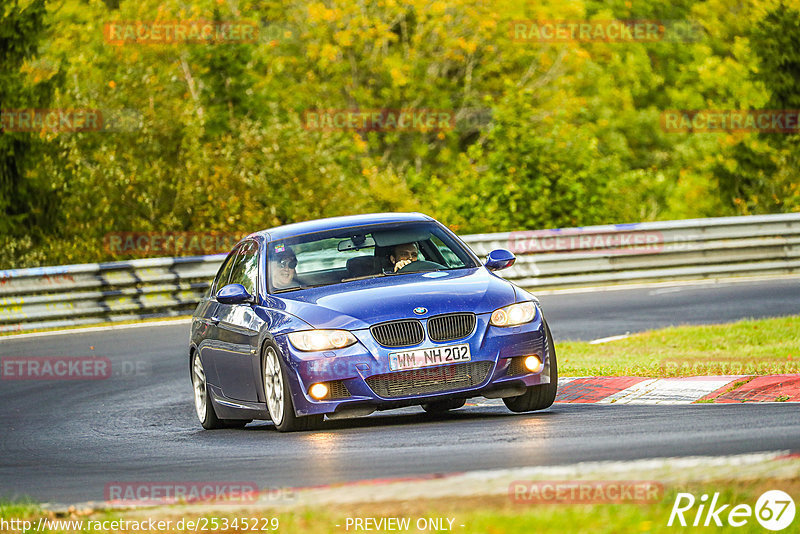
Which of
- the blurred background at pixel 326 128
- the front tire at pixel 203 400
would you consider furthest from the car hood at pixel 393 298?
the blurred background at pixel 326 128

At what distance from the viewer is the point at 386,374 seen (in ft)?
31.9

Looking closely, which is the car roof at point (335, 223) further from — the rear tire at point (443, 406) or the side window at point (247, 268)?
the rear tire at point (443, 406)

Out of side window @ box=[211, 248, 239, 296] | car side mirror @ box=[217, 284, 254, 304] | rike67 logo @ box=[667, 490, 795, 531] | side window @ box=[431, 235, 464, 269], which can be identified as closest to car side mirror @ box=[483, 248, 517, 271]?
side window @ box=[431, 235, 464, 269]

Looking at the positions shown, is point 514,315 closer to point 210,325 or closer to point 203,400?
point 210,325

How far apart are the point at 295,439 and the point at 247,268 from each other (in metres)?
2.32

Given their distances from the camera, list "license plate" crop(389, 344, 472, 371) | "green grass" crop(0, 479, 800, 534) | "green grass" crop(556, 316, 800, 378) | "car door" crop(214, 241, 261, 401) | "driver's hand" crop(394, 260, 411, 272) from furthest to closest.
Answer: "green grass" crop(556, 316, 800, 378), "driver's hand" crop(394, 260, 411, 272), "car door" crop(214, 241, 261, 401), "license plate" crop(389, 344, 472, 371), "green grass" crop(0, 479, 800, 534)

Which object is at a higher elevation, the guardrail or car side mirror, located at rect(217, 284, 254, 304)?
car side mirror, located at rect(217, 284, 254, 304)

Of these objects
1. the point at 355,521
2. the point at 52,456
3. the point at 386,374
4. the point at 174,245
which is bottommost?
the point at 174,245

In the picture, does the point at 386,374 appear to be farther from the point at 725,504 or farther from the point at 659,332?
the point at 659,332

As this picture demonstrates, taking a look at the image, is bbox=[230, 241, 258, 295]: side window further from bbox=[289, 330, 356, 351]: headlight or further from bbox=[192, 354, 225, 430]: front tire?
bbox=[289, 330, 356, 351]: headlight

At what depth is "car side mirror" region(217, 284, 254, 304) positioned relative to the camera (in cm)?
1102

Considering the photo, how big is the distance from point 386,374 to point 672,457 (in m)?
3.06

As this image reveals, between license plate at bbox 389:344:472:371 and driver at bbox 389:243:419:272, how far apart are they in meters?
1.47

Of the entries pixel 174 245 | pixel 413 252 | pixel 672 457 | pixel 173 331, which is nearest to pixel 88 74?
pixel 174 245
